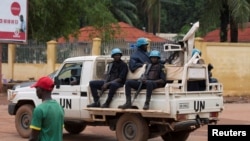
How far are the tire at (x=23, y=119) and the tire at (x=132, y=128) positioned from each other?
270 centimetres

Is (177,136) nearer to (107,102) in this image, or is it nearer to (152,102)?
(152,102)

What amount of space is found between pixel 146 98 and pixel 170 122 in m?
0.74

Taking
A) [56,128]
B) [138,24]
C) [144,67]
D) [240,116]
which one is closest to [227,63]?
[240,116]

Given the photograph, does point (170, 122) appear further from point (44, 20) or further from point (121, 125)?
point (44, 20)

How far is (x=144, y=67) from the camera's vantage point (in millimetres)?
12016

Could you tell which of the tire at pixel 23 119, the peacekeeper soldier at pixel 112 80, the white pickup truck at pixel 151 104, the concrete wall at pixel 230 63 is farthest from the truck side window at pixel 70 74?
the concrete wall at pixel 230 63

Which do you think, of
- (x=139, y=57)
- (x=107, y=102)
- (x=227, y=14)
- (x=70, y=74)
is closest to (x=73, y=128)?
(x=70, y=74)

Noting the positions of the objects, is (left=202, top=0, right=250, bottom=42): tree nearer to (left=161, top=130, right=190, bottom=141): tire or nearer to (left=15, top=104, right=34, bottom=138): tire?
(left=161, top=130, right=190, bottom=141): tire

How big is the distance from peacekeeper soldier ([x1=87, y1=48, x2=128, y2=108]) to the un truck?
12 cm

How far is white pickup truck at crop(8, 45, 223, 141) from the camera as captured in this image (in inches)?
451

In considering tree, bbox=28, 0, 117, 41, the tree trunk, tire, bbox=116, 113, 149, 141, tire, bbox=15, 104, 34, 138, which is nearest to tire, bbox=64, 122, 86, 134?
tire, bbox=15, 104, 34, 138

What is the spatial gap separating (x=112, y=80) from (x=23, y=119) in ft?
9.76

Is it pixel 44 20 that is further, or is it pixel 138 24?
pixel 138 24

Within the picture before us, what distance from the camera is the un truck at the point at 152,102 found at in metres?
11.5
